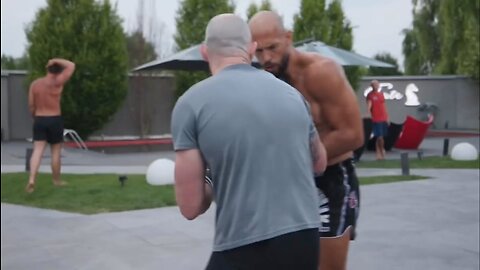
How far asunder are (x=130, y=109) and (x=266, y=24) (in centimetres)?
1930

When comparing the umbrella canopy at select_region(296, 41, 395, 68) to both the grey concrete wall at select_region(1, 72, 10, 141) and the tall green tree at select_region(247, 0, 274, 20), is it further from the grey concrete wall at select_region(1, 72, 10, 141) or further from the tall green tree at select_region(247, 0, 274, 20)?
the grey concrete wall at select_region(1, 72, 10, 141)

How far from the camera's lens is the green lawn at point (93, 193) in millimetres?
7410

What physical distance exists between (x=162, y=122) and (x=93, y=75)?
4.32 meters

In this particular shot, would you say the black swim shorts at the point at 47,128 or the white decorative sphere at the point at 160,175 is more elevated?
the black swim shorts at the point at 47,128

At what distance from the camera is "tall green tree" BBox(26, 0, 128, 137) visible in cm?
1862

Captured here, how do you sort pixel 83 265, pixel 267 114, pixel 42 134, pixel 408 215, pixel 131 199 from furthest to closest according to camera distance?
pixel 42 134, pixel 131 199, pixel 408 215, pixel 83 265, pixel 267 114

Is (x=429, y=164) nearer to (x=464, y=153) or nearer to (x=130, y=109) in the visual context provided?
(x=464, y=153)

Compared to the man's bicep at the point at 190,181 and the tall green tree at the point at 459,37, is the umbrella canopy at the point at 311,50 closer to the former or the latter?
the man's bicep at the point at 190,181

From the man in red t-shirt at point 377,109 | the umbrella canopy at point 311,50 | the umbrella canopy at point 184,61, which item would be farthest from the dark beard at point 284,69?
the man in red t-shirt at point 377,109

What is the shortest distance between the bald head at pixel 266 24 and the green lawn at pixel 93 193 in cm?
466

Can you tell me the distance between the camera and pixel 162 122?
22641 mm

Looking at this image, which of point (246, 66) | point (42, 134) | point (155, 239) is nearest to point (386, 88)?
point (42, 134)

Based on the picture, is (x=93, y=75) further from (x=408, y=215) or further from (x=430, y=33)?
(x=430, y=33)

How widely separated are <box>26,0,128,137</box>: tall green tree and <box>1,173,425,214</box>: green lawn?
8.88 m
